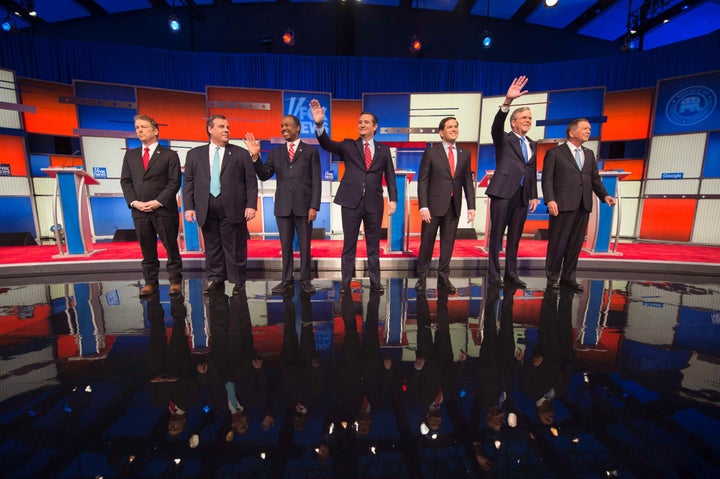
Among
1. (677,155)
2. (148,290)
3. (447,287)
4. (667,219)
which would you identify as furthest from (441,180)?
(677,155)

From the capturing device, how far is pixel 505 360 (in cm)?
158

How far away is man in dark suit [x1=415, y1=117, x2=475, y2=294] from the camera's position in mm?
2721

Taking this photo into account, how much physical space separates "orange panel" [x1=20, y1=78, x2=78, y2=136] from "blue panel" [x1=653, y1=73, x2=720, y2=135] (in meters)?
11.4

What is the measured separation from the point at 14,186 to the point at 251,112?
14.3ft

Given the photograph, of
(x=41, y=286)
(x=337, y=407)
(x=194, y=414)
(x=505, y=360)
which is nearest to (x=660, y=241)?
(x=505, y=360)

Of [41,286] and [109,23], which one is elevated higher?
[109,23]

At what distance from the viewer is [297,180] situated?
2.63 m

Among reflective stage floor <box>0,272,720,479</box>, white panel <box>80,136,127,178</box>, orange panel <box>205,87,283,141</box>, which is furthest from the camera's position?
orange panel <box>205,87,283,141</box>

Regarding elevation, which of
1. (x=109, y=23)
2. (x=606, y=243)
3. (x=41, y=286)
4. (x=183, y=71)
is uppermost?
(x=109, y=23)

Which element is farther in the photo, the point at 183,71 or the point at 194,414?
the point at 183,71

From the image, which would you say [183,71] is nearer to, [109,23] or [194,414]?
[109,23]

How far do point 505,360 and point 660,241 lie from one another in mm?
6681

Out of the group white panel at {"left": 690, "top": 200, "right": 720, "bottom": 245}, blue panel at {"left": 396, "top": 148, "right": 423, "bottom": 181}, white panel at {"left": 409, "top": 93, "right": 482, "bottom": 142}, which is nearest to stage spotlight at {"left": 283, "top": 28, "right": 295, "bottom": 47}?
white panel at {"left": 409, "top": 93, "right": 482, "bottom": 142}

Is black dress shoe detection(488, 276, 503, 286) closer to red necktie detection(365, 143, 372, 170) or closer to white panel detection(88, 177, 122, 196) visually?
red necktie detection(365, 143, 372, 170)
